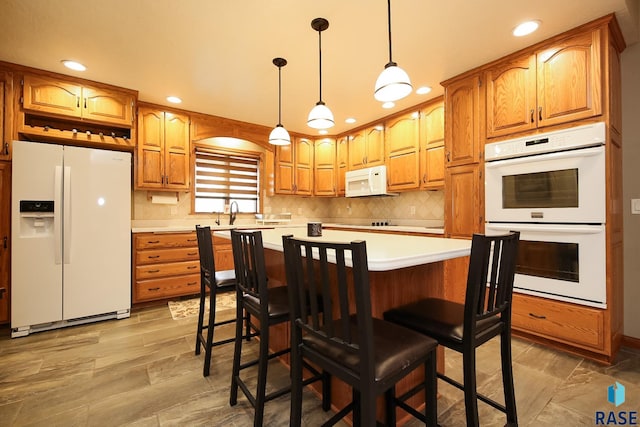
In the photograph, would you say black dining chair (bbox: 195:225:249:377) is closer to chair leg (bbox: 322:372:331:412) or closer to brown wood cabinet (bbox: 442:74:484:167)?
chair leg (bbox: 322:372:331:412)

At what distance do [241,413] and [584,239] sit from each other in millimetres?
2537

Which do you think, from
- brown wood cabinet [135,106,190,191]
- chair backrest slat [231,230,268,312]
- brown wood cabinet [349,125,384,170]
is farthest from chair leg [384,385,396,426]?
brown wood cabinet [135,106,190,191]

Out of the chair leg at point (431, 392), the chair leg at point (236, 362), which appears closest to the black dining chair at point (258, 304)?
the chair leg at point (236, 362)

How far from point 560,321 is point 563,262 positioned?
1.45 ft

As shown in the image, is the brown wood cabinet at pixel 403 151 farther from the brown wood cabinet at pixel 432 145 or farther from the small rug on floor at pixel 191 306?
the small rug on floor at pixel 191 306

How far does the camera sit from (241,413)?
Answer: 1543 mm

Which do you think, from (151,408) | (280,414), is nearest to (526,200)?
(280,414)

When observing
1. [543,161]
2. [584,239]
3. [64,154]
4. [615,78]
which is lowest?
[584,239]

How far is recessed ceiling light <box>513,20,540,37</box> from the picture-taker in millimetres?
2099

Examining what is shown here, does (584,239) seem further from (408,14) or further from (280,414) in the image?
(280,414)

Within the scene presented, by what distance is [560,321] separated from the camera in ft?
7.05

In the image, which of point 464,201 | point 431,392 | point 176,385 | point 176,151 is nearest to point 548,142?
point 464,201

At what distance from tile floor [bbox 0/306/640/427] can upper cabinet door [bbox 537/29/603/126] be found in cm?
180

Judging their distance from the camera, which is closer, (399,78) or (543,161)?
(399,78)
